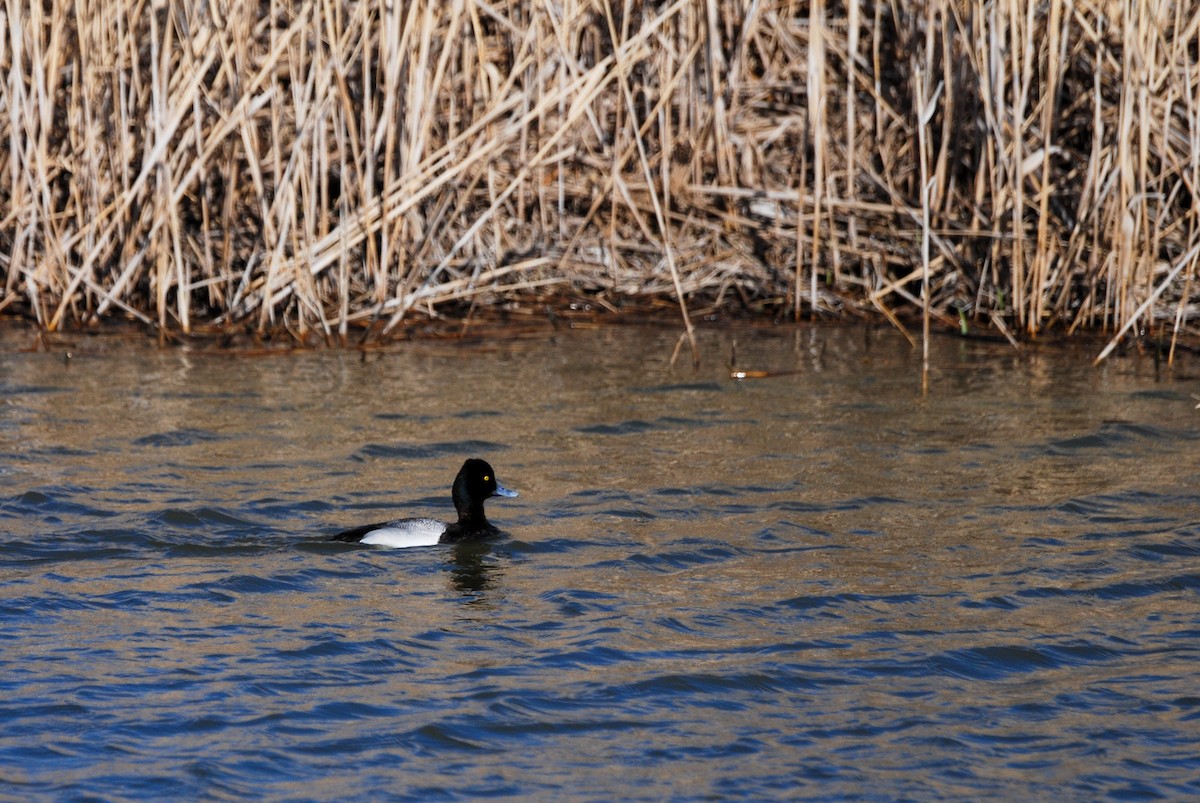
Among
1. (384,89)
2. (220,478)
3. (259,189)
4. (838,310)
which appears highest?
(384,89)

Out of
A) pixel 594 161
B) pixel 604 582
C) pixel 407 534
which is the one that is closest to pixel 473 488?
pixel 407 534

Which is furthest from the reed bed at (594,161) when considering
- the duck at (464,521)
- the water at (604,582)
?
the duck at (464,521)

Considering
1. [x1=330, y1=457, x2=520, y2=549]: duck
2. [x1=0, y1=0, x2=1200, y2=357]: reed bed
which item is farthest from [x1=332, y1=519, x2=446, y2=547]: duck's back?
[x1=0, y1=0, x2=1200, y2=357]: reed bed

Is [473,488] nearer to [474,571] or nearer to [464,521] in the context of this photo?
[464,521]

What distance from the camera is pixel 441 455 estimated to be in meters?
7.88

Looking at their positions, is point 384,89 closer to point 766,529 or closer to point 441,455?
point 441,455

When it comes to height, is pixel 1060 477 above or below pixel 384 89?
below

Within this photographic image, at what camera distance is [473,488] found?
21.9 ft

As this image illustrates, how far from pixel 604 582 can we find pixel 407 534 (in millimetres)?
1029

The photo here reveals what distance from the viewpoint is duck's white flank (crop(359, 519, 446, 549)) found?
6332 millimetres

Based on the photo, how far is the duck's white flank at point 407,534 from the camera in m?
6.33

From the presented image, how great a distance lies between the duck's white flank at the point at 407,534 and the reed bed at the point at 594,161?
292 centimetres

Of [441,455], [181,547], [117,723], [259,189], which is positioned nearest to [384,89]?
[259,189]

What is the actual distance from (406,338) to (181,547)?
4.24 meters
